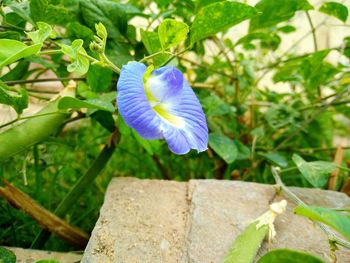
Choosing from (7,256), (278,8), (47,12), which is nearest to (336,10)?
(278,8)

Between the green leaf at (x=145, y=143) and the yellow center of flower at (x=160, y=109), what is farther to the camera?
the green leaf at (x=145, y=143)

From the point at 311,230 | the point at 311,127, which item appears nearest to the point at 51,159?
the point at 311,230

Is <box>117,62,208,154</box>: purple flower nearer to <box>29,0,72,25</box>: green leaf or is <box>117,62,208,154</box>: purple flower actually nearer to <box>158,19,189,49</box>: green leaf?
<box>158,19,189,49</box>: green leaf

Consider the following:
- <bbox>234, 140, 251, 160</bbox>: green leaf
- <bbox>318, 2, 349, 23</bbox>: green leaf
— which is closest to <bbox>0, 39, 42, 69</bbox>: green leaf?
<bbox>234, 140, 251, 160</bbox>: green leaf

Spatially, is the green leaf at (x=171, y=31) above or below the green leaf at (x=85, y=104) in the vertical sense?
above

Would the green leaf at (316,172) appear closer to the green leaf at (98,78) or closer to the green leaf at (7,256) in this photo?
the green leaf at (98,78)

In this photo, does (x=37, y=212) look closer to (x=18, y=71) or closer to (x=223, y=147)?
(x=18, y=71)

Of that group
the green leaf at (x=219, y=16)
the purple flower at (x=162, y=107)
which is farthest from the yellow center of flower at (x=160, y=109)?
the green leaf at (x=219, y=16)
